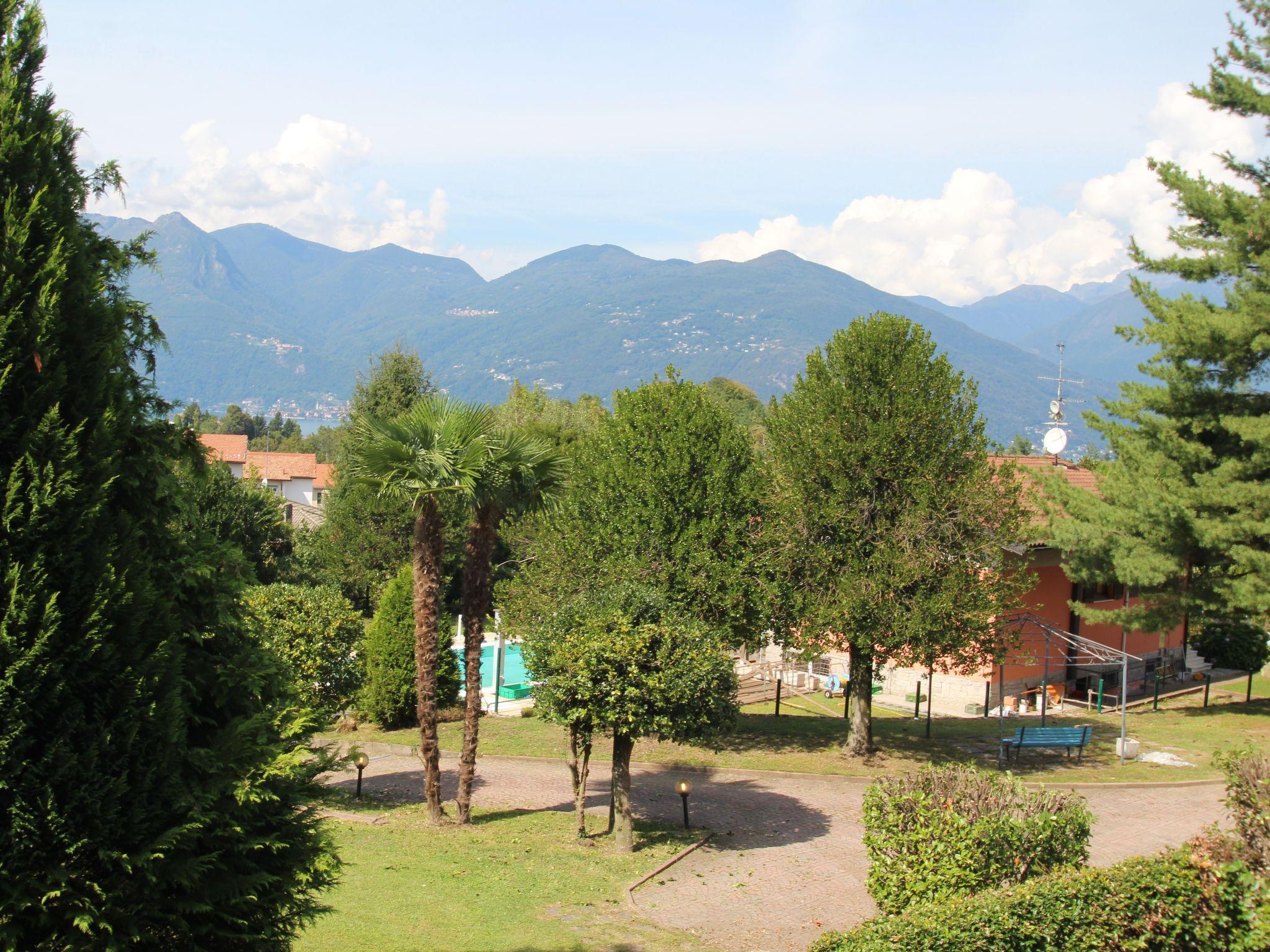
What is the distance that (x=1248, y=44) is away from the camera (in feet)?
73.4

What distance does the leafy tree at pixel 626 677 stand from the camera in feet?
44.4

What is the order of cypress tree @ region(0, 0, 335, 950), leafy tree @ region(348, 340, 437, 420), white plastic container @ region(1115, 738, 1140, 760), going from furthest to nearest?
leafy tree @ region(348, 340, 437, 420)
white plastic container @ region(1115, 738, 1140, 760)
cypress tree @ region(0, 0, 335, 950)

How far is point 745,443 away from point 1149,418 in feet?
34.8

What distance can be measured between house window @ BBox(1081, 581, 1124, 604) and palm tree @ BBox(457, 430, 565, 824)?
22.0 meters

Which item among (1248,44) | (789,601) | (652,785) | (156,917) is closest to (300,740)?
(156,917)

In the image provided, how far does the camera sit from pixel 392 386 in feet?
155

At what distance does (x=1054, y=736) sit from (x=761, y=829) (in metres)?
7.74

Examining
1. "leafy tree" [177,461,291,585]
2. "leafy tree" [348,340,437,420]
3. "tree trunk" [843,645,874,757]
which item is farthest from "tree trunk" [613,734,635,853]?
"leafy tree" [348,340,437,420]

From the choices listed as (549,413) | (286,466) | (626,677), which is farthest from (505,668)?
(286,466)

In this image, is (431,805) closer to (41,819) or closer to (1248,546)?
(41,819)

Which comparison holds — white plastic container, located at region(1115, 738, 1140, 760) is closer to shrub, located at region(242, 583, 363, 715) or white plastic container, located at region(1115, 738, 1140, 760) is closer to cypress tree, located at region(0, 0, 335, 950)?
shrub, located at region(242, 583, 363, 715)

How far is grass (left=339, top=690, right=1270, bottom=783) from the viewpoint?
1959cm

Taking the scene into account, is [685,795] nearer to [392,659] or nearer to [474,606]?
[474,606]

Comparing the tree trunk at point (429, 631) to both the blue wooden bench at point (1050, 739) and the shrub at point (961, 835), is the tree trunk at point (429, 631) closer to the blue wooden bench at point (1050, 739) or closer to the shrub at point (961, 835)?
the shrub at point (961, 835)
